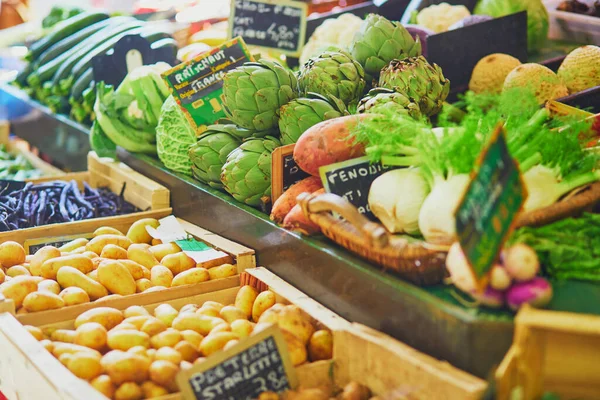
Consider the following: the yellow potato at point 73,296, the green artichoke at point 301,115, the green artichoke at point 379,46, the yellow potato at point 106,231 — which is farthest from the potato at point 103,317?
the green artichoke at point 379,46

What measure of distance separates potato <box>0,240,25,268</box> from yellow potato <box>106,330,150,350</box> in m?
0.88

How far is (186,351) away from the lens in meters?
2.34

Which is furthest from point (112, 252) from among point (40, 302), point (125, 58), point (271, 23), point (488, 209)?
point (271, 23)

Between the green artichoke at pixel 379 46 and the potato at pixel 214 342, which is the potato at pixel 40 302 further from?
the green artichoke at pixel 379 46

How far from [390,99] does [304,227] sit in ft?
1.97

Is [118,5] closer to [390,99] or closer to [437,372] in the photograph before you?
[390,99]

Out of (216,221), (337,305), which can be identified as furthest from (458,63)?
(337,305)

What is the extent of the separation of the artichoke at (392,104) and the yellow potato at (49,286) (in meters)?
1.33

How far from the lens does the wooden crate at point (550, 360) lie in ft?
5.62

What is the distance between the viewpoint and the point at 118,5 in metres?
10.5

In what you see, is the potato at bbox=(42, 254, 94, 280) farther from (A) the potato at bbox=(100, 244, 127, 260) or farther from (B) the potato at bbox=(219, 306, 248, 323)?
(B) the potato at bbox=(219, 306, 248, 323)

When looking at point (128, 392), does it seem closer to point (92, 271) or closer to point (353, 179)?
point (92, 271)

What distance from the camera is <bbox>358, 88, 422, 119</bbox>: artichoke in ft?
8.84

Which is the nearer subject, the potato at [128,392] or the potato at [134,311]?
the potato at [128,392]
